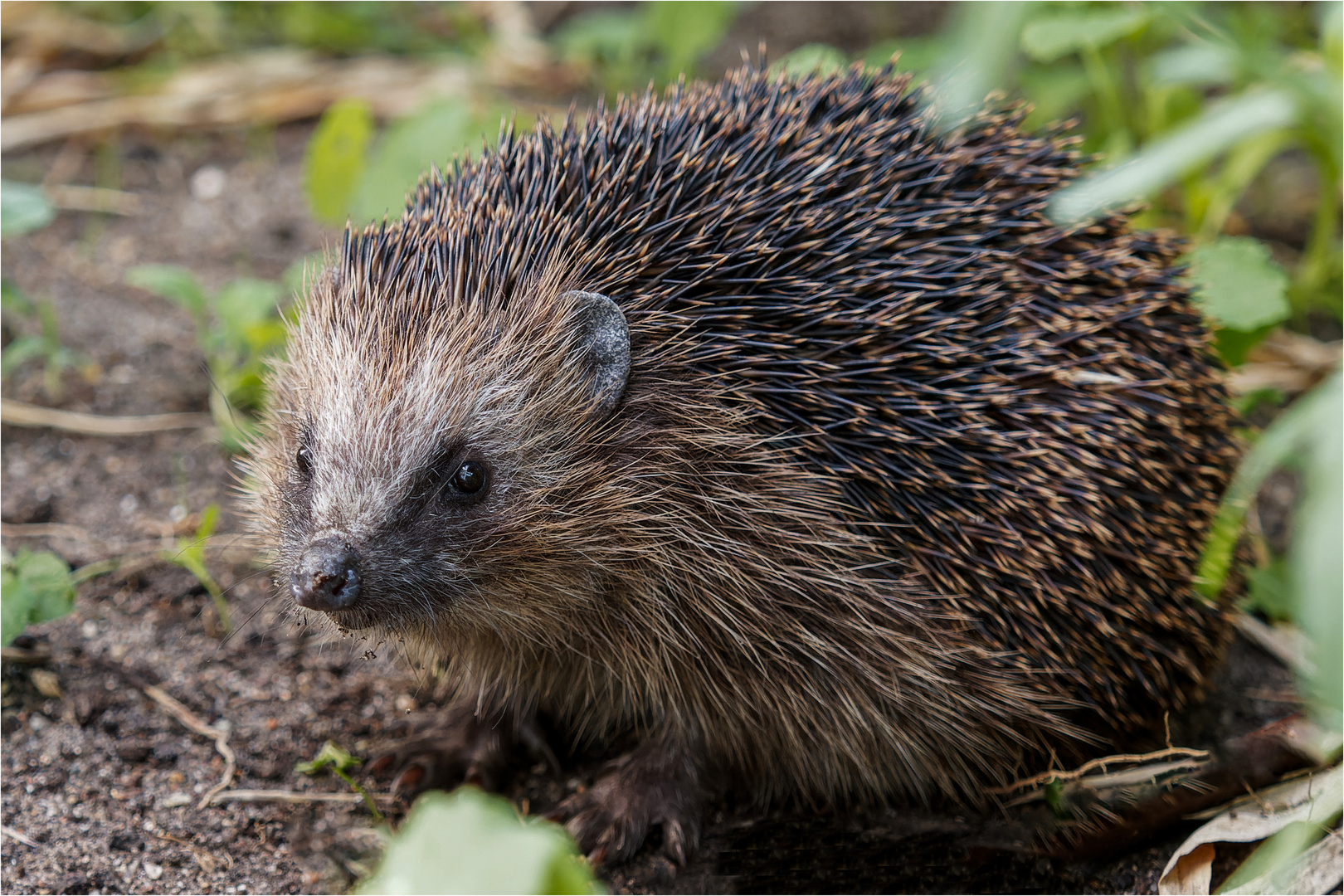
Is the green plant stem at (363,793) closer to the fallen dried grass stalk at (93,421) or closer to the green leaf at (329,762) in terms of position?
the green leaf at (329,762)

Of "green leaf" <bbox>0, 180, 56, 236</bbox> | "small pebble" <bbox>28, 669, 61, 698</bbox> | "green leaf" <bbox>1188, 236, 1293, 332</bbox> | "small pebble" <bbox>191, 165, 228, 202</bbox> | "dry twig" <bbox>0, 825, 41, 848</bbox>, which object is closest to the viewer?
"dry twig" <bbox>0, 825, 41, 848</bbox>

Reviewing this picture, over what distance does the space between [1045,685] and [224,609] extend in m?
3.14

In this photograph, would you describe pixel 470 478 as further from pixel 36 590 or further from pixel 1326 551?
pixel 1326 551

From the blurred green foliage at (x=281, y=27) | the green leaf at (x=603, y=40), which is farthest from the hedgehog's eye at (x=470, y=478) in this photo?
the blurred green foliage at (x=281, y=27)

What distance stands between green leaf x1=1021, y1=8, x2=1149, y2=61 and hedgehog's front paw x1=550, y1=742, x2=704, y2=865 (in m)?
3.09

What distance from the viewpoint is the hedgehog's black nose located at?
3.23 metres

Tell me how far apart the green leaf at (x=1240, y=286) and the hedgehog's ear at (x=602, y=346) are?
246 cm

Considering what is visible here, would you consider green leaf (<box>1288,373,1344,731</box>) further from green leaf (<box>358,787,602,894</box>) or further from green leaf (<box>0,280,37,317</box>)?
green leaf (<box>0,280,37,317</box>)

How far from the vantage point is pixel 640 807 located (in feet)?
13.1

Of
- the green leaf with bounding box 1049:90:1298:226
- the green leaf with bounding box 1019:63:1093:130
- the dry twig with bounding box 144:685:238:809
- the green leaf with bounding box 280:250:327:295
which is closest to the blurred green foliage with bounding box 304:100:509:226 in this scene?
the green leaf with bounding box 280:250:327:295

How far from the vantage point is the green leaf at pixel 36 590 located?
12.5 feet

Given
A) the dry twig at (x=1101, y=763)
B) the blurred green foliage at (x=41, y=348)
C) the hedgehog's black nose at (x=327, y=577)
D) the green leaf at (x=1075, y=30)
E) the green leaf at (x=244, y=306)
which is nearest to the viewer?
the hedgehog's black nose at (x=327, y=577)

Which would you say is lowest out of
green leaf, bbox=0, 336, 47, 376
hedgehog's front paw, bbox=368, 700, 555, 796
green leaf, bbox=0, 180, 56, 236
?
hedgehog's front paw, bbox=368, 700, 555, 796

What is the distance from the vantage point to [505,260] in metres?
3.66
